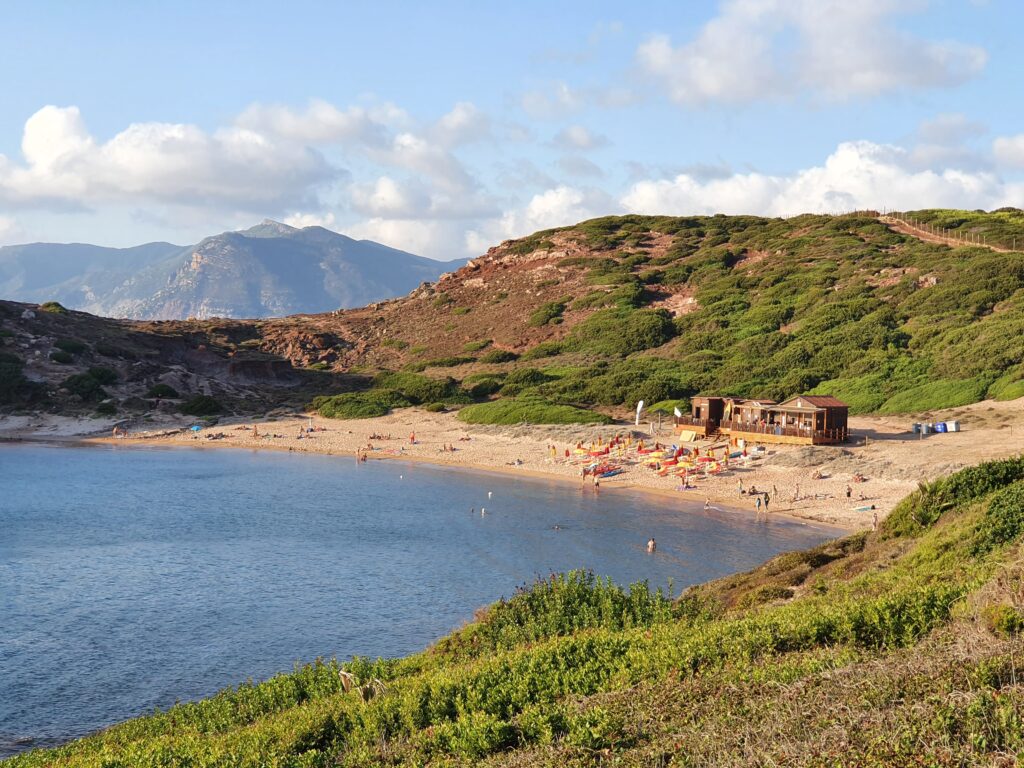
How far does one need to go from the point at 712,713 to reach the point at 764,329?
243 feet

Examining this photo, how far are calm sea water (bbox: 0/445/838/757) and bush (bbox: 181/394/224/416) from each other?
1718 centimetres

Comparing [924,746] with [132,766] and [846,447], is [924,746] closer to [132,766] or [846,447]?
[132,766]

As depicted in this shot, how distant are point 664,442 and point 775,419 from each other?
7.66 metres

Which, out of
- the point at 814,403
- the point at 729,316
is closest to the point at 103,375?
the point at 729,316

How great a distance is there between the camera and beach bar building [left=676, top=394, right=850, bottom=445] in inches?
2016

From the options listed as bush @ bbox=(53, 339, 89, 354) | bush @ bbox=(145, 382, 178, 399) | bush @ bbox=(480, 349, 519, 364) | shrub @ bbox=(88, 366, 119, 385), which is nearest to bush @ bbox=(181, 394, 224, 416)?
bush @ bbox=(145, 382, 178, 399)

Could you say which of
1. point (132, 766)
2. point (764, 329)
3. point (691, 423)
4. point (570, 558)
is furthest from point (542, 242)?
point (132, 766)

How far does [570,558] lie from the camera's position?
35.4m

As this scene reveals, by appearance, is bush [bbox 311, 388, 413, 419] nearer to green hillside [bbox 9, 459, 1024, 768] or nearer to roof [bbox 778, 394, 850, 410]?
roof [bbox 778, 394, 850, 410]

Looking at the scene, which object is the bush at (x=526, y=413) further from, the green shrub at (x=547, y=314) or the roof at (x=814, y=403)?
the green shrub at (x=547, y=314)

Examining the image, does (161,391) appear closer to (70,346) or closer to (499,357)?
(70,346)

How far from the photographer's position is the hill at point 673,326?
6562 centimetres

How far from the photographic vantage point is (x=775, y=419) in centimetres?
5334

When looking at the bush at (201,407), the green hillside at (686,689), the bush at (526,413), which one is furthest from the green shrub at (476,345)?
the green hillside at (686,689)
